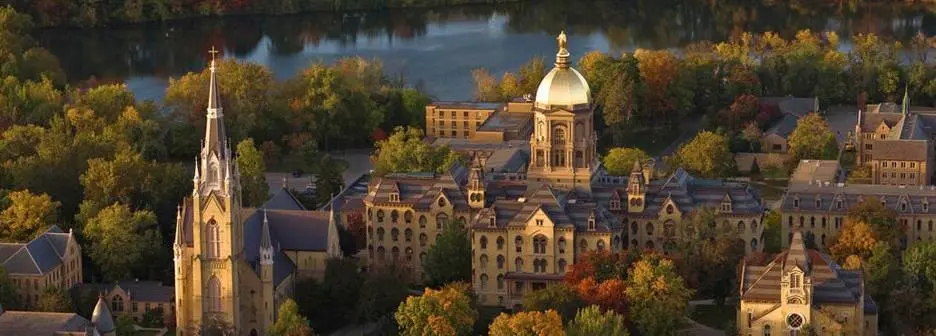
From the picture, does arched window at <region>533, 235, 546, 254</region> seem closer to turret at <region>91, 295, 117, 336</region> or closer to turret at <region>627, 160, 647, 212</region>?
turret at <region>627, 160, 647, 212</region>

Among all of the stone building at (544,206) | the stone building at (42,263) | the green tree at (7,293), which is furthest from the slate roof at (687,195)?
the green tree at (7,293)

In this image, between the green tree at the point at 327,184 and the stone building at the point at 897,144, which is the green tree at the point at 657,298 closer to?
the green tree at the point at 327,184

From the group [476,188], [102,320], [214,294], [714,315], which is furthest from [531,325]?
[102,320]

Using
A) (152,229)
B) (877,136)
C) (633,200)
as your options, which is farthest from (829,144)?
(152,229)

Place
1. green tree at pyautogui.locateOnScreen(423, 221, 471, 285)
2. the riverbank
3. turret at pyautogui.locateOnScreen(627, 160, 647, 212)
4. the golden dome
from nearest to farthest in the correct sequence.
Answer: green tree at pyautogui.locateOnScreen(423, 221, 471, 285), turret at pyautogui.locateOnScreen(627, 160, 647, 212), the golden dome, the riverbank

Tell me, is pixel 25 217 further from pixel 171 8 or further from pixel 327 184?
pixel 171 8

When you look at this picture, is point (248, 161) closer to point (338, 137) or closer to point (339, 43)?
point (338, 137)

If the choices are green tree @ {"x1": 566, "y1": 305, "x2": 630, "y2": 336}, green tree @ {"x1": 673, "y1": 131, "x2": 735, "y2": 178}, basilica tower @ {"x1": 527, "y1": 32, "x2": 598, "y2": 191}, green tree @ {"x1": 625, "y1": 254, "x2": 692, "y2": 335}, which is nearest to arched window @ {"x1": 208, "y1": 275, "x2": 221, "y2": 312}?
green tree @ {"x1": 566, "y1": 305, "x2": 630, "y2": 336}
